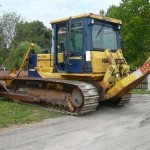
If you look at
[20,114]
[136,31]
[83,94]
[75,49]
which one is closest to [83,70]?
[75,49]

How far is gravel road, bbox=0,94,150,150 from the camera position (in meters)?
7.72

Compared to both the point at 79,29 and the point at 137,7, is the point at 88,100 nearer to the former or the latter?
the point at 79,29

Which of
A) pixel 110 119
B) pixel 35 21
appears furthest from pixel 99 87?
pixel 35 21

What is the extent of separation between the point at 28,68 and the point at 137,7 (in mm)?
16169

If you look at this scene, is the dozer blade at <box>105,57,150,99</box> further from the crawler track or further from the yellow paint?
the yellow paint

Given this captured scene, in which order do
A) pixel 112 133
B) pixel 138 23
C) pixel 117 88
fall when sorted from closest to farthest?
pixel 112 133 → pixel 117 88 → pixel 138 23

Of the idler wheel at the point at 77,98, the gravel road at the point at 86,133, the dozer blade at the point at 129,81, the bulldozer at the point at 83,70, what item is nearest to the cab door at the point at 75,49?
the bulldozer at the point at 83,70

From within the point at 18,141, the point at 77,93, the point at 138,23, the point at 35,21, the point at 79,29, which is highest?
the point at 35,21

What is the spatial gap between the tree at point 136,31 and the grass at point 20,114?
615 inches

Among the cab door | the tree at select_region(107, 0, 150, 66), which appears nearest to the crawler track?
the cab door

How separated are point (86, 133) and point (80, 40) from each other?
13.1 feet

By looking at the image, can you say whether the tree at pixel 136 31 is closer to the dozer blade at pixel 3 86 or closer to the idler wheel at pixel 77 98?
the dozer blade at pixel 3 86

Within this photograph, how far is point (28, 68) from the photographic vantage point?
14102 millimetres

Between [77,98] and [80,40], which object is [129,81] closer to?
[77,98]
